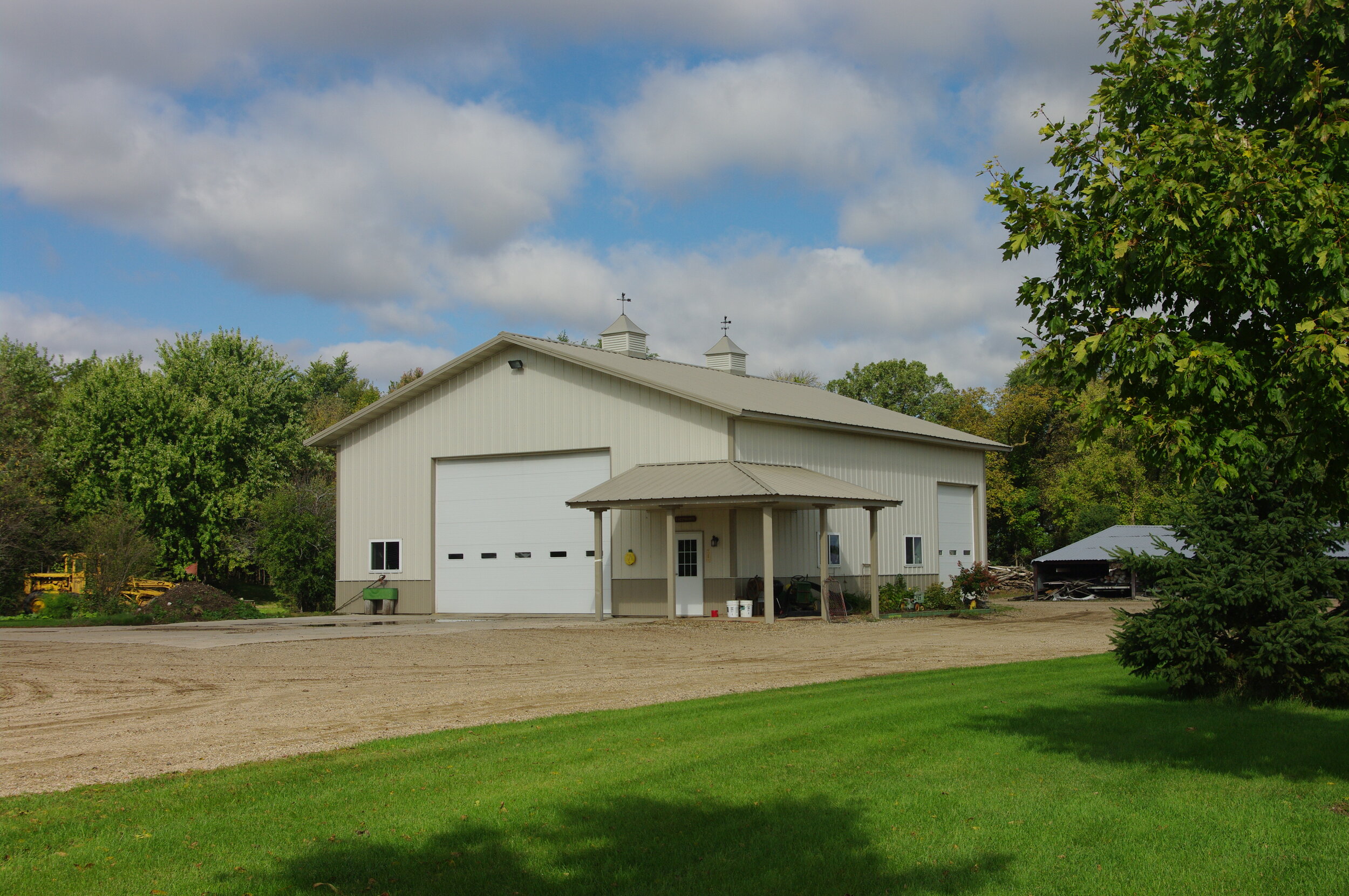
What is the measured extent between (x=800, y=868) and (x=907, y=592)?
2606 centimetres

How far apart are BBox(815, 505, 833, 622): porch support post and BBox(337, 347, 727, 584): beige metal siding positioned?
10.2 feet

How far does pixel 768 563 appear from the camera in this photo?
24109 mm

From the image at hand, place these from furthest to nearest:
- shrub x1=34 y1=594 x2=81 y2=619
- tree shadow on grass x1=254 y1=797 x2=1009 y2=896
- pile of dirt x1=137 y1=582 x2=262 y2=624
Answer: shrub x1=34 y1=594 x2=81 y2=619
pile of dirt x1=137 y1=582 x2=262 y2=624
tree shadow on grass x1=254 y1=797 x2=1009 y2=896

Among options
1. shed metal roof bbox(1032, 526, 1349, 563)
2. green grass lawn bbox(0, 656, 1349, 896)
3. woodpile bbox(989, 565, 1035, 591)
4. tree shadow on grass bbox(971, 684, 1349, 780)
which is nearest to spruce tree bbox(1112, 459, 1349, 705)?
tree shadow on grass bbox(971, 684, 1349, 780)

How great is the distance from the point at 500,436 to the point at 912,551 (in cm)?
1224

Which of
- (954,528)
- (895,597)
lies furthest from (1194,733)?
(954,528)

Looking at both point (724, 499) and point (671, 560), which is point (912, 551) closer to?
point (671, 560)

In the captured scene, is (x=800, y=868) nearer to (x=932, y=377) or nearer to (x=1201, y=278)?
(x=1201, y=278)

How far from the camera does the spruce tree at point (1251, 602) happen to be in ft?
34.8

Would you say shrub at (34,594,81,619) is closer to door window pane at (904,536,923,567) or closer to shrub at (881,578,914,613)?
shrub at (881,578,914,613)

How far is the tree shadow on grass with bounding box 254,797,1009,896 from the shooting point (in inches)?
217

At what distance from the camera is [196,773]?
816cm

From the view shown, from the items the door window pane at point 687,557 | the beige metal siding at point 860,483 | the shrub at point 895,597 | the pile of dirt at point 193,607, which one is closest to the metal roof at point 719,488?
the beige metal siding at point 860,483

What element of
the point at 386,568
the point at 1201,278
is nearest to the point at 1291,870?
the point at 1201,278
